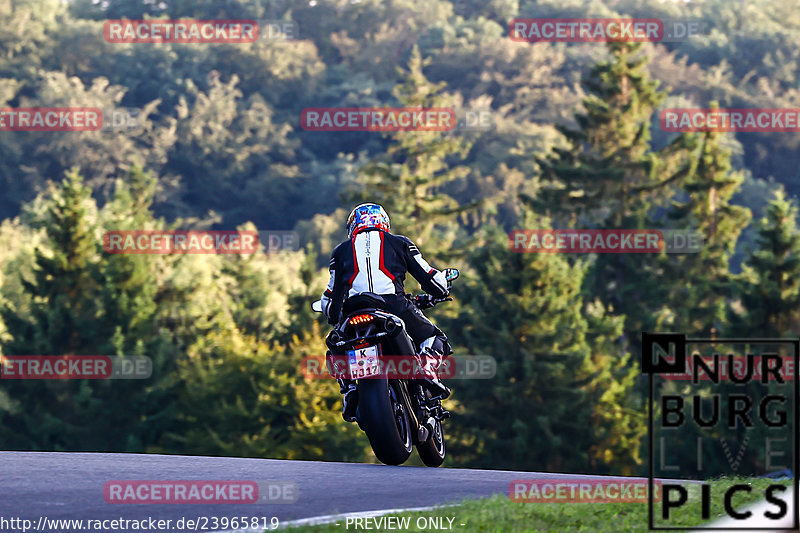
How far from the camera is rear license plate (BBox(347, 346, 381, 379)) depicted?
11.3m

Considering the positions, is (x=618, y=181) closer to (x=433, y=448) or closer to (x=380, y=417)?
(x=433, y=448)

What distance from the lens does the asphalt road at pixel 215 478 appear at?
8.78m

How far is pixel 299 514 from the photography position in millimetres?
8805

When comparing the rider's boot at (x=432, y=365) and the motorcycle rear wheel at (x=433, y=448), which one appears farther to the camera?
the motorcycle rear wheel at (x=433, y=448)

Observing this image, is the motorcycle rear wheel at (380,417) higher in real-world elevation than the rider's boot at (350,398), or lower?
lower

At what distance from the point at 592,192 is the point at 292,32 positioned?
6254cm

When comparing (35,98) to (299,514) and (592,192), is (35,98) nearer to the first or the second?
(592,192)

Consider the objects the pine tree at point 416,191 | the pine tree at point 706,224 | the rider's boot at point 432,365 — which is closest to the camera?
the rider's boot at point 432,365

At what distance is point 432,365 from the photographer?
12.4 meters

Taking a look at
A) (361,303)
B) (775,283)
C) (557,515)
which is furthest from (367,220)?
(775,283)

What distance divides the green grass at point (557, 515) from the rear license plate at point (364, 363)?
211 cm

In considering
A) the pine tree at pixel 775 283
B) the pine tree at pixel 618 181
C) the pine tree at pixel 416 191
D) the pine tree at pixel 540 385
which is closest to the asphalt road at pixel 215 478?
the pine tree at pixel 540 385

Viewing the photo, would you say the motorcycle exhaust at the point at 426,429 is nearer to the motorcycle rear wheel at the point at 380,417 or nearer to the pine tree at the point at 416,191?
the motorcycle rear wheel at the point at 380,417

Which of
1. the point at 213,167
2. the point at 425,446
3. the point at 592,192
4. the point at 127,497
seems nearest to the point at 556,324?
the point at 592,192
